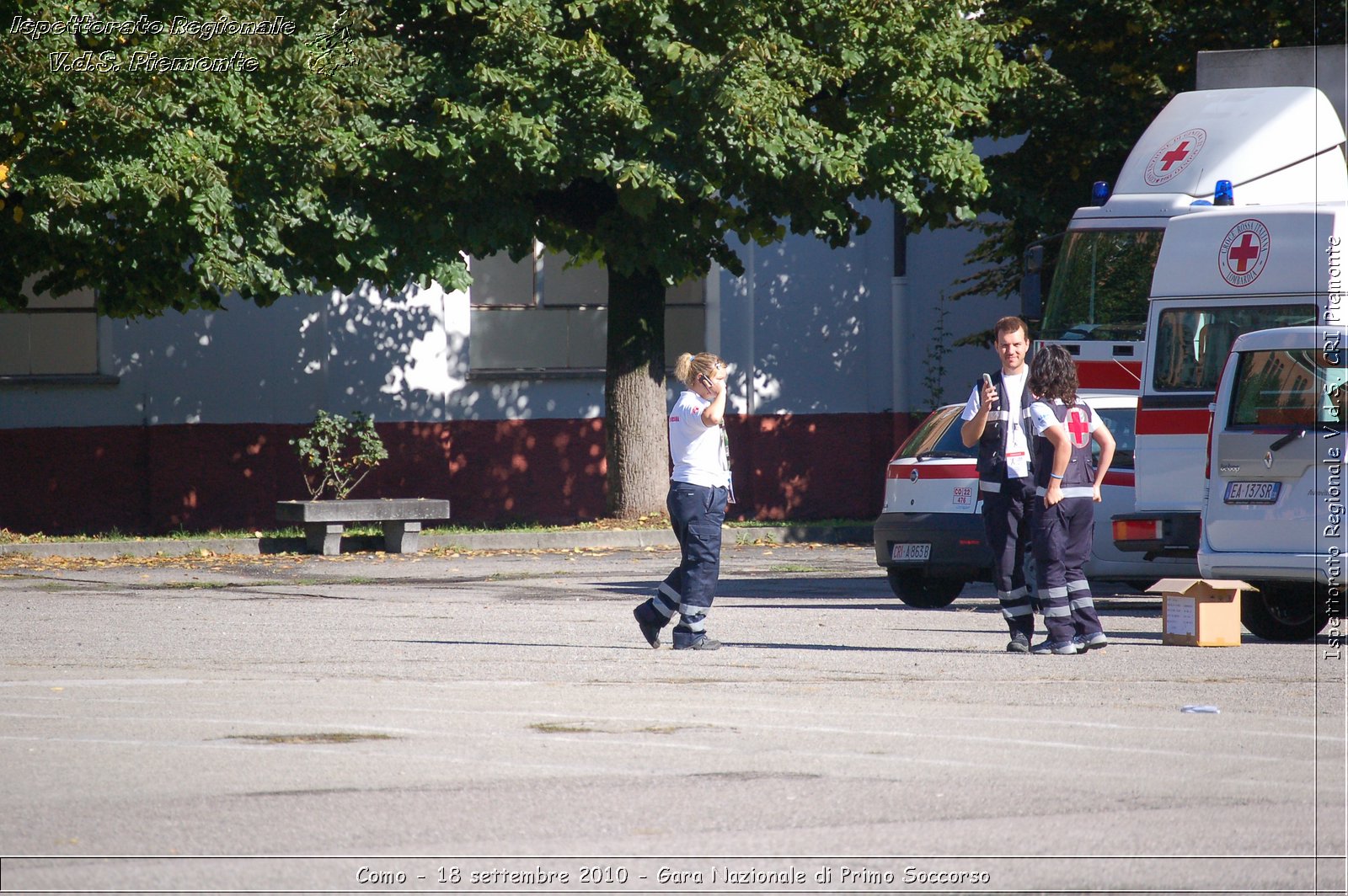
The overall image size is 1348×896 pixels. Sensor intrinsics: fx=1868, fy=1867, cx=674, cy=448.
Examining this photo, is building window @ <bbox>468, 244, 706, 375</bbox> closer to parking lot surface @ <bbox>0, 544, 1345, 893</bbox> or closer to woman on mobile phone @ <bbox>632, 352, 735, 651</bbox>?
parking lot surface @ <bbox>0, 544, 1345, 893</bbox>

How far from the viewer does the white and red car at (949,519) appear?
1315 centimetres

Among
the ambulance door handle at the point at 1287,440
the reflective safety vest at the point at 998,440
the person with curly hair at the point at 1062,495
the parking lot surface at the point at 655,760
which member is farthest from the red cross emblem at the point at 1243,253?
the reflective safety vest at the point at 998,440

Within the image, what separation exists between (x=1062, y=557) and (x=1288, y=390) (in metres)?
1.96

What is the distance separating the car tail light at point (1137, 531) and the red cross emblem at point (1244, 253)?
7.65ft

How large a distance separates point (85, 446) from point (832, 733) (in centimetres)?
1812

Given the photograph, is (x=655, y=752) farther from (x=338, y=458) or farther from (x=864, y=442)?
(x=864, y=442)

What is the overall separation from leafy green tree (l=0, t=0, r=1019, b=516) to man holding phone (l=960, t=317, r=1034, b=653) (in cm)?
939

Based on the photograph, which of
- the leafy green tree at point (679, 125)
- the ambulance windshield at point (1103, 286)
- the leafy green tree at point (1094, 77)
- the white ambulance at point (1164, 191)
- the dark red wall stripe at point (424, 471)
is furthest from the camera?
the leafy green tree at point (1094, 77)

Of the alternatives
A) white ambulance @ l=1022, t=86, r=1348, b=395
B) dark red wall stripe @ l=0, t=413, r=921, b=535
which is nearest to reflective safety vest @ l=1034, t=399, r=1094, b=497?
white ambulance @ l=1022, t=86, r=1348, b=395

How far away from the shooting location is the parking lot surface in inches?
209

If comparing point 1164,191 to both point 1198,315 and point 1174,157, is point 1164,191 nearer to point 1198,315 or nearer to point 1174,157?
point 1174,157

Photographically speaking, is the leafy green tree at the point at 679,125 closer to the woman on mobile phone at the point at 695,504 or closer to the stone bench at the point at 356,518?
the stone bench at the point at 356,518

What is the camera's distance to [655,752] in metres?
7.11

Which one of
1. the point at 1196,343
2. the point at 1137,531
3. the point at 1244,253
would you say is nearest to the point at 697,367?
the point at 1137,531
